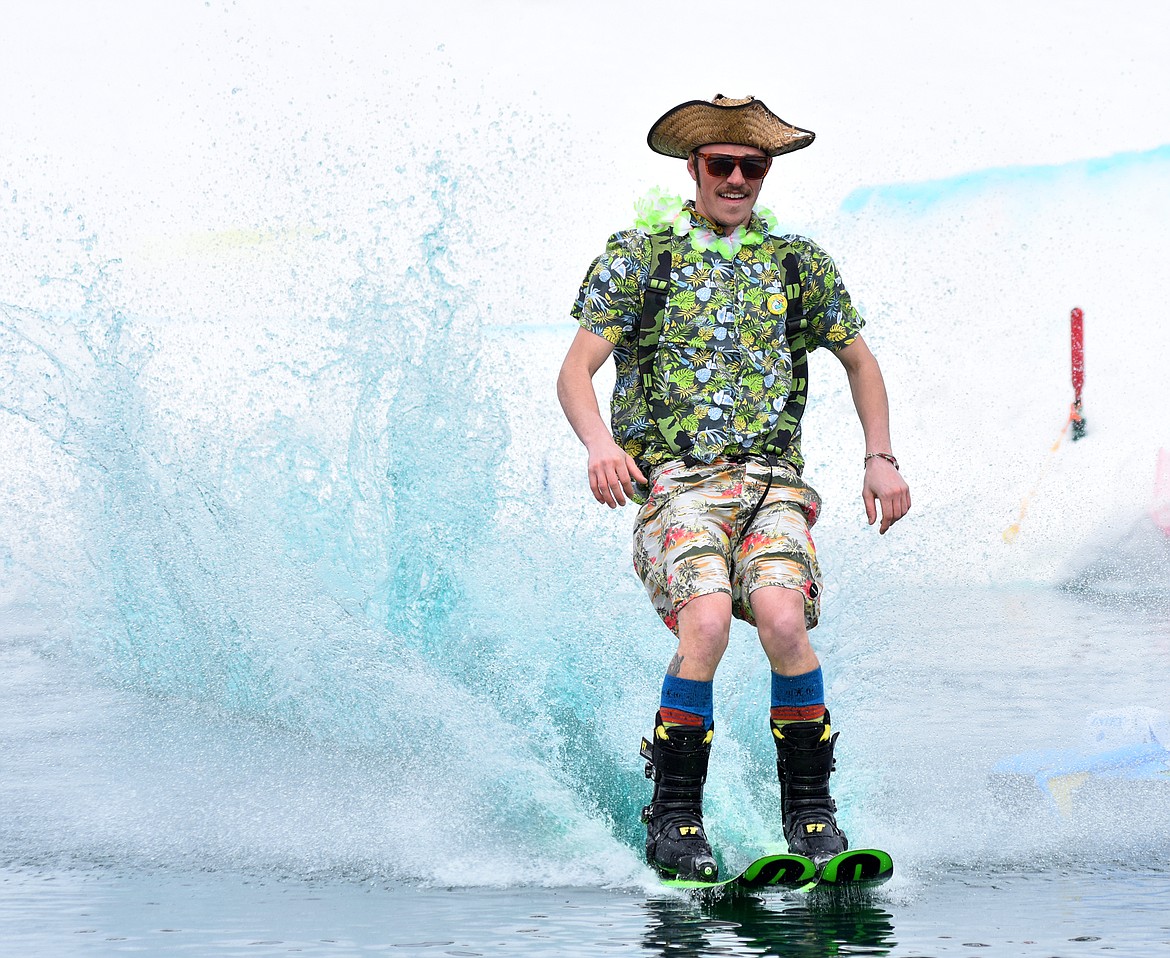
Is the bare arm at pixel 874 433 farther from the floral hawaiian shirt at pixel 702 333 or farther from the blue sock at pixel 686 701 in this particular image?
the blue sock at pixel 686 701

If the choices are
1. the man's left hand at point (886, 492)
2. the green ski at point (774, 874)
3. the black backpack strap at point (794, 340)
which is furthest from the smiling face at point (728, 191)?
the green ski at point (774, 874)

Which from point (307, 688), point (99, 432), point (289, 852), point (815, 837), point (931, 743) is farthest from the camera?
point (99, 432)

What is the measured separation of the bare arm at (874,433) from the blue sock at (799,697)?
450 mm

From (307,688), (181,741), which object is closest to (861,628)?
(307,688)

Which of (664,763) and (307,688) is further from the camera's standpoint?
(307,688)

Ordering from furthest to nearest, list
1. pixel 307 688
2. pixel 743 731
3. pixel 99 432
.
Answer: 1. pixel 99 432
2. pixel 307 688
3. pixel 743 731

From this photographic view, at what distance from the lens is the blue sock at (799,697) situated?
175 inches

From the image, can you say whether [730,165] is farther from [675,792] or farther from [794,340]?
[675,792]

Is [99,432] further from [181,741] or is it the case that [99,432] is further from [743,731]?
[743,731]

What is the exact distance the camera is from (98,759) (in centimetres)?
658

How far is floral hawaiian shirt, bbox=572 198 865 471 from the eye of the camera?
4531 mm

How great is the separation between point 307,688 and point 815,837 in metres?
2.58

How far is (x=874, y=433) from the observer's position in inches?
188

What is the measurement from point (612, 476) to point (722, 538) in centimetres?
45
